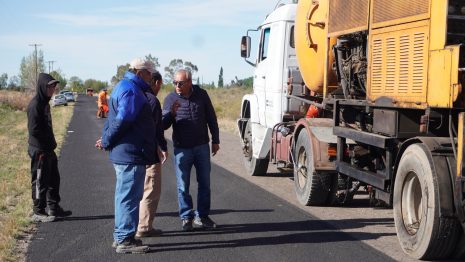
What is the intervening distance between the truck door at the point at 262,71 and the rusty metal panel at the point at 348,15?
290cm

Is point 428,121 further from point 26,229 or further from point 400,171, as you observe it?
point 26,229

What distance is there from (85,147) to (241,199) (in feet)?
32.5

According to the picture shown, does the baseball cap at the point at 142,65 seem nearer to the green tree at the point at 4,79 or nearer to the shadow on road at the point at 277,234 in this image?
the shadow on road at the point at 277,234

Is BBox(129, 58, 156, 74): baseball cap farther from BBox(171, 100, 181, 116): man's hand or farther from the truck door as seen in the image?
the truck door

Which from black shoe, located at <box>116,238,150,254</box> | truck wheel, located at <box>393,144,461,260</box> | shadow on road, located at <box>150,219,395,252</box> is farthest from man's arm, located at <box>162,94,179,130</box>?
truck wheel, located at <box>393,144,461,260</box>

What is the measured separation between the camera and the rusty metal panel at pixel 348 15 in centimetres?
809

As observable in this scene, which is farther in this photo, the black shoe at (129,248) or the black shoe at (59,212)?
the black shoe at (59,212)

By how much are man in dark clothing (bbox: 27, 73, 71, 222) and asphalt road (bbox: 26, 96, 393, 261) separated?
0.98 feet

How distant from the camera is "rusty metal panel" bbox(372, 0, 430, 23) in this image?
253 inches


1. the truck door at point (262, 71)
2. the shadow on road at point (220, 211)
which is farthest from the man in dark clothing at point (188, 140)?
the truck door at point (262, 71)

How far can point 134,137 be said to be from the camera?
6520 mm

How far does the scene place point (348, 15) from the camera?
8617mm

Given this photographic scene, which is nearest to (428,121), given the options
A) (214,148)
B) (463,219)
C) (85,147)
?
(463,219)

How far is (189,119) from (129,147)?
1346mm
